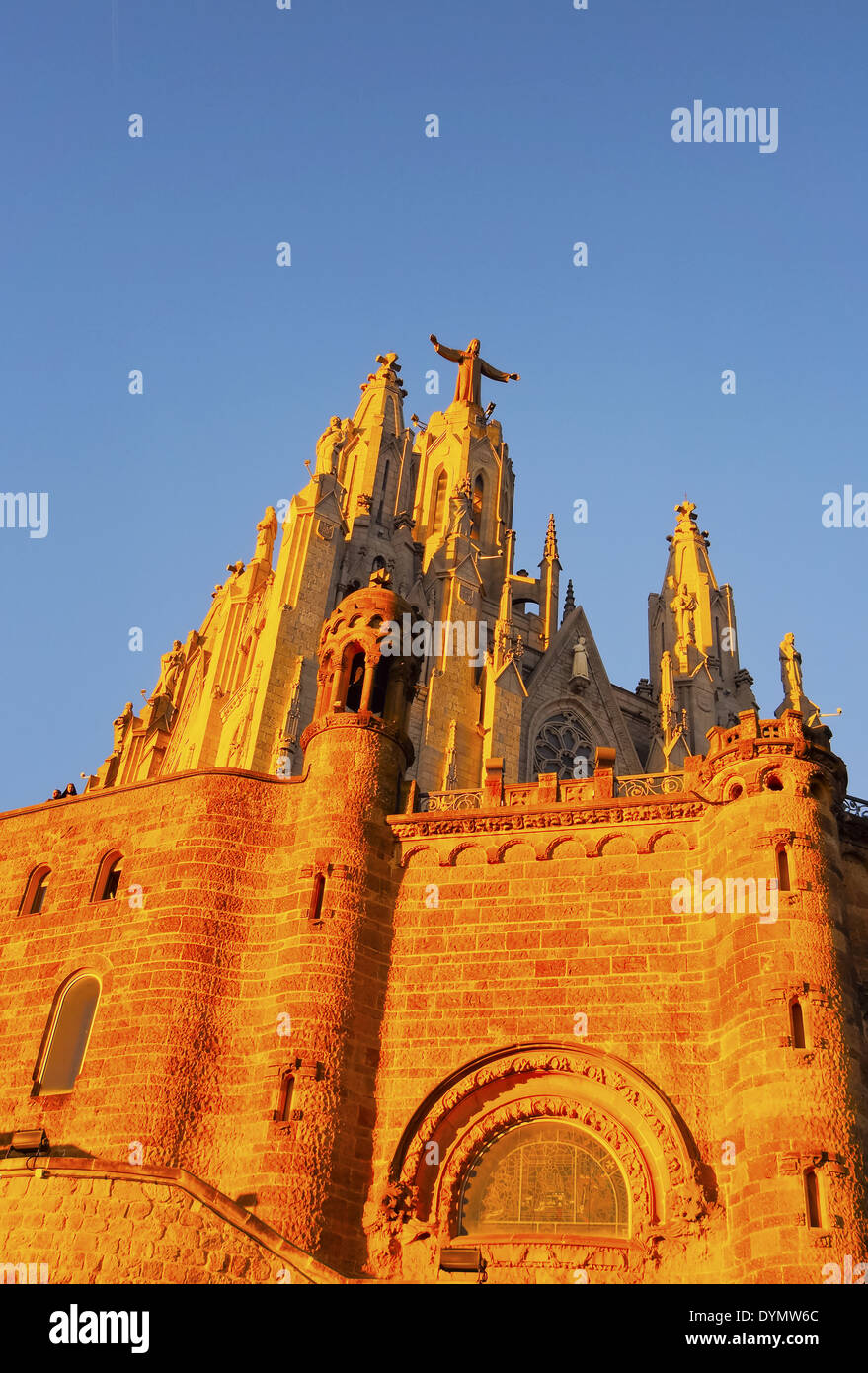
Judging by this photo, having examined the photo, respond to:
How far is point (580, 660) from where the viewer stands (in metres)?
54.1

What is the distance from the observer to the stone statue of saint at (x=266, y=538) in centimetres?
6234

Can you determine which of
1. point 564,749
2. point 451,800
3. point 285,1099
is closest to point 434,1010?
point 285,1099

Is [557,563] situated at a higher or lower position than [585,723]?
higher

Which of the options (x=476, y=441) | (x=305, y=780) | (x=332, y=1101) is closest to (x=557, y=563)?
(x=476, y=441)

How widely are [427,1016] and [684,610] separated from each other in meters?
37.4

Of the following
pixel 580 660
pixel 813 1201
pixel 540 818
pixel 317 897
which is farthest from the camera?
pixel 580 660

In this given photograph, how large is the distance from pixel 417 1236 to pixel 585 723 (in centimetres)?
3366

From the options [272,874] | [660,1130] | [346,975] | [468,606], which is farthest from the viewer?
[468,606]

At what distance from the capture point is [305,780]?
2530 cm

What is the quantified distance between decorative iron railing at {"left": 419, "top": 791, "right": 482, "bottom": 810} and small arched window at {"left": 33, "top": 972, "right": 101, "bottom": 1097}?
624cm

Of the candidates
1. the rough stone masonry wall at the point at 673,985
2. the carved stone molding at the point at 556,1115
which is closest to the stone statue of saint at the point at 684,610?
the rough stone masonry wall at the point at 673,985

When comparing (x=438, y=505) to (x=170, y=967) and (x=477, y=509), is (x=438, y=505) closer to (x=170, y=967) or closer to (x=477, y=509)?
(x=477, y=509)
